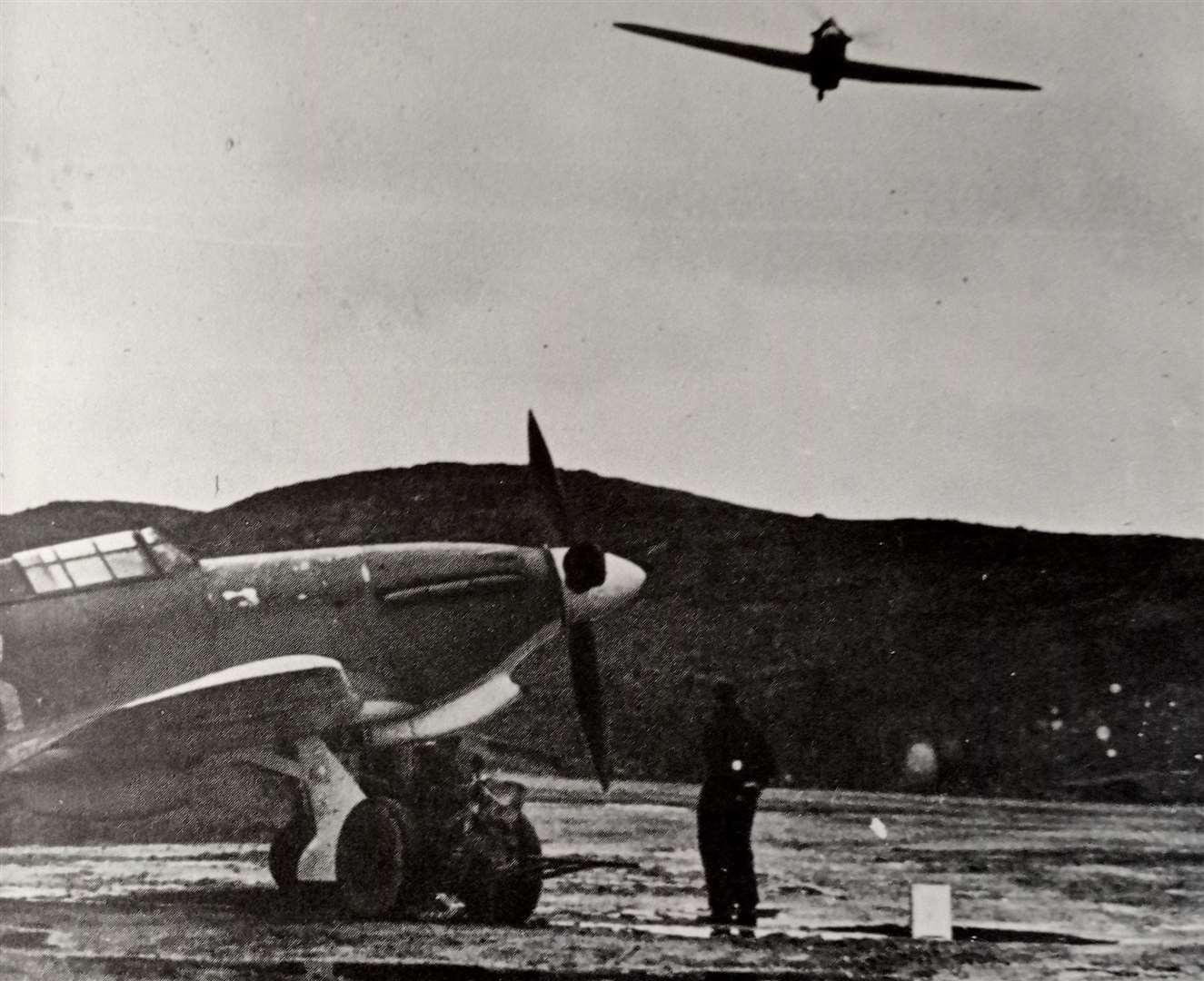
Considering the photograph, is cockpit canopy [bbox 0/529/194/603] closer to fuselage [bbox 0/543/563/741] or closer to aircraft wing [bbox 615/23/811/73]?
fuselage [bbox 0/543/563/741]

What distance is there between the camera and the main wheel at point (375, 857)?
12.8 ft

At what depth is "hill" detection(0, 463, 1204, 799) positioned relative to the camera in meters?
3.88

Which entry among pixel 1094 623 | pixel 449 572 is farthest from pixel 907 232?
pixel 449 572

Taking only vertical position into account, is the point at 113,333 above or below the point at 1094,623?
above

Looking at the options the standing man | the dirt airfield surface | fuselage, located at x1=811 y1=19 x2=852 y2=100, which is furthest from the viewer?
fuselage, located at x1=811 y1=19 x2=852 y2=100

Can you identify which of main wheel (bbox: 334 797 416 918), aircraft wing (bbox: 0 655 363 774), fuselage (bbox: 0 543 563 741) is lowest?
main wheel (bbox: 334 797 416 918)

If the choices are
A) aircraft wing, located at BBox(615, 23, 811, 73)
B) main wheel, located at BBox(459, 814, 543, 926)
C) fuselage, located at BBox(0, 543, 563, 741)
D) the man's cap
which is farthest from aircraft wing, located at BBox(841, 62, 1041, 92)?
main wheel, located at BBox(459, 814, 543, 926)

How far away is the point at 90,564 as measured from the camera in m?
4.18

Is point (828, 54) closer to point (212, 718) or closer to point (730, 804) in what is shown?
point (730, 804)

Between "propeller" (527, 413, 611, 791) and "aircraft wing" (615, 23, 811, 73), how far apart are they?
138 centimetres

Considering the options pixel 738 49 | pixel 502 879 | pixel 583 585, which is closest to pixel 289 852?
pixel 502 879

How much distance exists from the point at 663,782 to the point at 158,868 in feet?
5.70

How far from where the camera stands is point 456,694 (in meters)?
4.05

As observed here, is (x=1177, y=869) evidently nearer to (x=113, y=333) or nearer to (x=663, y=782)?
(x=663, y=782)
